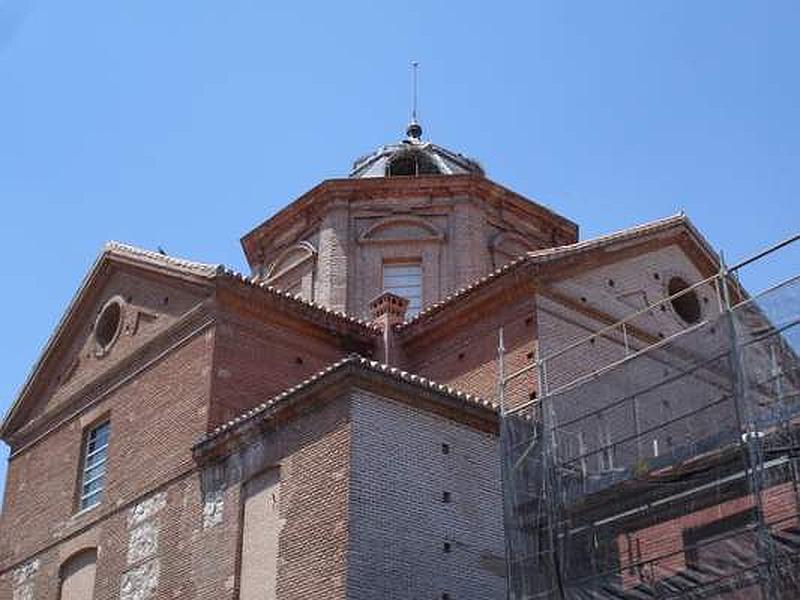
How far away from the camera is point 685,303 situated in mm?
21938

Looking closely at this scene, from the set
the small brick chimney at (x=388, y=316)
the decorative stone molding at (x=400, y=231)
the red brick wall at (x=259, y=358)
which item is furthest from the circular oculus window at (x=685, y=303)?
the red brick wall at (x=259, y=358)

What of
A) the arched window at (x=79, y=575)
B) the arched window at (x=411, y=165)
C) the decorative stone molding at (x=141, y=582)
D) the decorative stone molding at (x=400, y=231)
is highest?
the arched window at (x=411, y=165)

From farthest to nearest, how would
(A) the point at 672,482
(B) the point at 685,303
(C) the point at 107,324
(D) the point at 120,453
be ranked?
(C) the point at 107,324
(B) the point at 685,303
(D) the point at 120,453
(A) the point at 672,482

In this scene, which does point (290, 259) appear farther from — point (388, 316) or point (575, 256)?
point (575, 256)

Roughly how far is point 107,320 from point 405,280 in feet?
19.4

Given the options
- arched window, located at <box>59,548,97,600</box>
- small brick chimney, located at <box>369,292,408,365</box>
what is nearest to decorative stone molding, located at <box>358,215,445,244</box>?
small brick chimney, located at <box>369,292,408,365</box>

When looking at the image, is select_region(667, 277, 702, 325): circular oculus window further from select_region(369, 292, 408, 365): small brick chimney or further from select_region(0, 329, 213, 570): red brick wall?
select_region(0, 329, 213, 570): red brick wall

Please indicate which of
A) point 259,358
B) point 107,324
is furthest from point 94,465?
point 259,358

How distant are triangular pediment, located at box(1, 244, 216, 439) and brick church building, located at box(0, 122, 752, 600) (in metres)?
0.05

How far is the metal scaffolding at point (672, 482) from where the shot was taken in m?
12.3

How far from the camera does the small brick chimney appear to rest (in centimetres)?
2094

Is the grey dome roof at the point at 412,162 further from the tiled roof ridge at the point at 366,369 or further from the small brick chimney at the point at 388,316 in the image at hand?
the tiled roof ridge at the point at 366,369

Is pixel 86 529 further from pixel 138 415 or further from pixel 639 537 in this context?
pixel 639 537

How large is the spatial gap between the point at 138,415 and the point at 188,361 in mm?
1405
